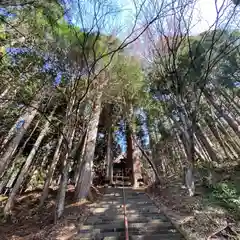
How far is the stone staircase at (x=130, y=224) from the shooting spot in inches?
150

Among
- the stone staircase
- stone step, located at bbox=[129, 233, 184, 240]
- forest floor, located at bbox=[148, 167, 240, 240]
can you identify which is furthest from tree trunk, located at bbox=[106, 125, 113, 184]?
stone step, located at bbox=[129, 233, 184, 240]

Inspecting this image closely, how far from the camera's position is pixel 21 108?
25.7 ft

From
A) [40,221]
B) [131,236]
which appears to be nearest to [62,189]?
[40,221]

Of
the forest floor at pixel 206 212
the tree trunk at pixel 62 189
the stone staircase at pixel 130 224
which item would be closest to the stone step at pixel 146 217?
the stone staircase at pixel 130 224

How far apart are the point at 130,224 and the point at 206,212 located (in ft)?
6.11

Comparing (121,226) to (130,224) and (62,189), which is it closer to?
(130,224)

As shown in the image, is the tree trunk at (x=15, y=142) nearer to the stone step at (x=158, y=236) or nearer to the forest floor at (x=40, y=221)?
the forest floor at (x=40, y=221)

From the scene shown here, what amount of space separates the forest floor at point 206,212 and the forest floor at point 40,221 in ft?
8.24

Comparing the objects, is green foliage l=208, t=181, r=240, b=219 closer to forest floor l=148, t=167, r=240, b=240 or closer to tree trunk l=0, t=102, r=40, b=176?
forest floor l=148, t=167, r=240, b=240

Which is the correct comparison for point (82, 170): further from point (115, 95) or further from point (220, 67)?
point (220, 67)

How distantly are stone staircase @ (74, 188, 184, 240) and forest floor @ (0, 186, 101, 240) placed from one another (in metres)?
0.33

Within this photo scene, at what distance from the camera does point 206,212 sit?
4.35 metres

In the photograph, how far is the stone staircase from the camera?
3807 millimetres

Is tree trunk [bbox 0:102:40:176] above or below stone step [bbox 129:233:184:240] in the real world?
above
